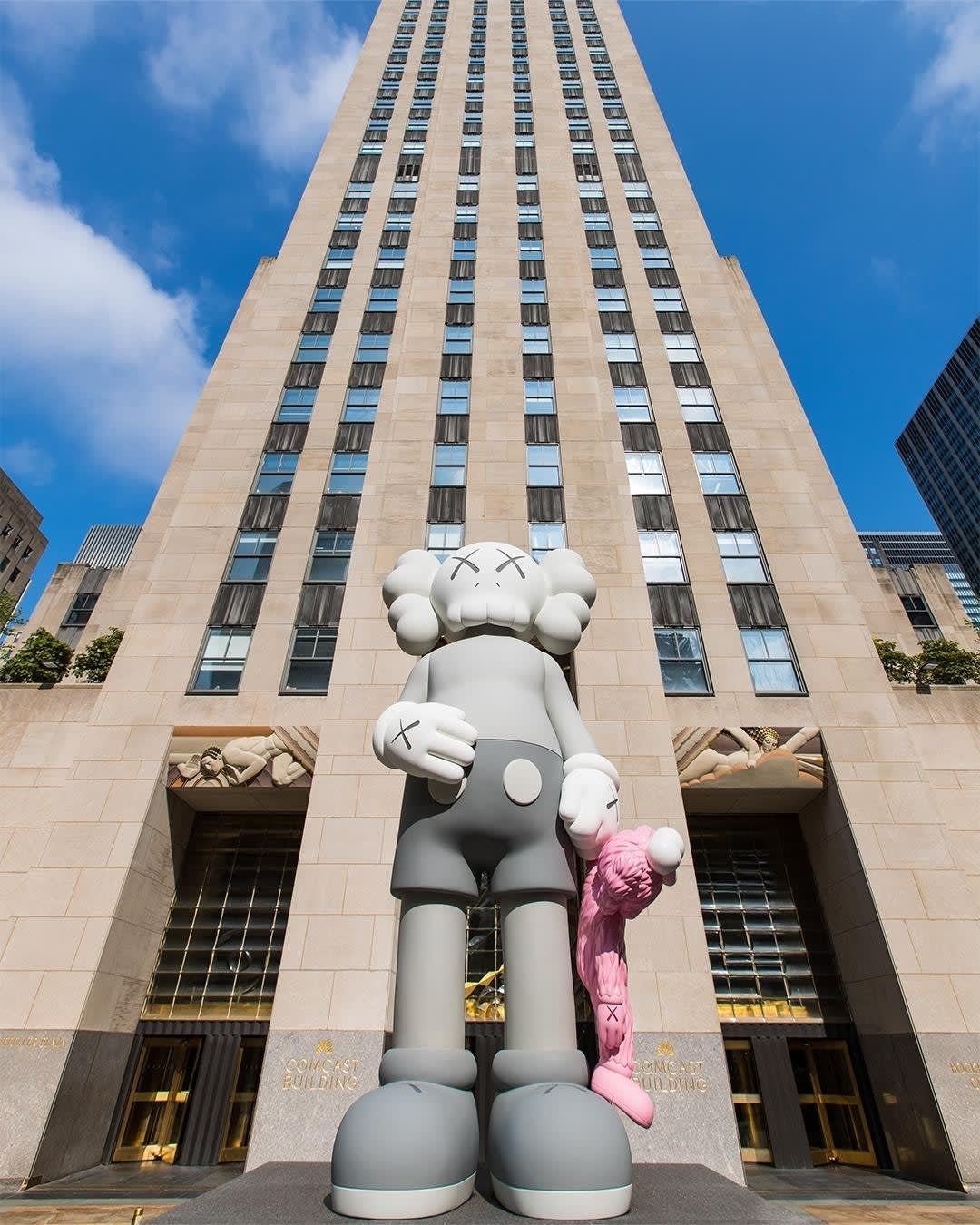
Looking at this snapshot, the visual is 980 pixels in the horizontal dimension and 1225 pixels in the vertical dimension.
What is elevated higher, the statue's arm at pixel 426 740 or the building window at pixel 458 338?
the building window at pixel 458 338

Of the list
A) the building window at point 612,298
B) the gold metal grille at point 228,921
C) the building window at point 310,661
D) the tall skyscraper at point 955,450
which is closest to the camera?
the gold metal grille at point 228,921

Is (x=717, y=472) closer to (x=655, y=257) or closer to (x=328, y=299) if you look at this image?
(x=655, y=257)

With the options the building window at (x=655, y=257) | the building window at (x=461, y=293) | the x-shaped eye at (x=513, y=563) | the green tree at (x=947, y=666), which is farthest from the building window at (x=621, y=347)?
the x-shaped eye at (x=513, y=563)

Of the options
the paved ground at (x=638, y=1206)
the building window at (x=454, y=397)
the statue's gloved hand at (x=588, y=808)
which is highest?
the building window at (x=454, y=397)

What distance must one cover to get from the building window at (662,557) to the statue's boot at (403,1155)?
44.5 ft

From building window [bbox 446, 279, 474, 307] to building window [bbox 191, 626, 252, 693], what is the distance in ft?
46.4

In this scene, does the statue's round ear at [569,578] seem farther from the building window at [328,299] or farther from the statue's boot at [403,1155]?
the building window at [328,299]

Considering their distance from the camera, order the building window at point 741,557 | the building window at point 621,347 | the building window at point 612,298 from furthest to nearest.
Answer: the building window at point 612,298 < the building window at point 621,347 < the building window at point 741,557

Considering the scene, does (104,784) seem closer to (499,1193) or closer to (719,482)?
(499,1193)

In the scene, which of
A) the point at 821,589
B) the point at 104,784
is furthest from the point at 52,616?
the point at 821,589

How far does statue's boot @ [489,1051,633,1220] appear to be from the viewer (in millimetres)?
3820

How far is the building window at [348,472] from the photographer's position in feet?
60.9

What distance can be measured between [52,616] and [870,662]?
112ft

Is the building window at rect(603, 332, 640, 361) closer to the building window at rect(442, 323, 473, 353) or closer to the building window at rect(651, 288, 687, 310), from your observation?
the building window at rect(651, 288, 687, 310)
